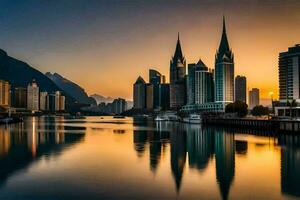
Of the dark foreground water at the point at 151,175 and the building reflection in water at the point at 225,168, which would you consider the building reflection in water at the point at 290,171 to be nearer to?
the dark foreground water at the point at 151,175

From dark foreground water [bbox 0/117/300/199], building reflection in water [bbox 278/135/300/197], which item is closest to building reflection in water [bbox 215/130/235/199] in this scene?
dark foreground water [bbox 0/117/300/199]

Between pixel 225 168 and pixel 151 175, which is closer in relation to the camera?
pixel 151 175

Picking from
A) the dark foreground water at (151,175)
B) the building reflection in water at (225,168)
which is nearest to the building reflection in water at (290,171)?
the dark foreground water at (151,175)

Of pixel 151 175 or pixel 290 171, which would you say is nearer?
pixel 151 175

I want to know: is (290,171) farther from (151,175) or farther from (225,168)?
(151,175)

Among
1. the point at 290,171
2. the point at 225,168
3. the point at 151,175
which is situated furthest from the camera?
the point at 225,168

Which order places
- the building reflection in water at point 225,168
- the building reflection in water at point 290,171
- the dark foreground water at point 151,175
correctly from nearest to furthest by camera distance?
1. the dark foreground water at point 151,175
2. the building reflection in water at point 290,171
3. the building reflection in water at point 225,168

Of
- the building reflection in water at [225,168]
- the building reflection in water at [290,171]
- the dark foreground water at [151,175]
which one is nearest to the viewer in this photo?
the dark foreground water at [151,175]

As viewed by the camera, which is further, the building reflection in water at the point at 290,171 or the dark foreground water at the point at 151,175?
the building reflection in water at the point at 290,171

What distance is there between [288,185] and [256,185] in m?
2.12

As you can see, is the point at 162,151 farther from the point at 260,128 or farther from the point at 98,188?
the point at 260,128

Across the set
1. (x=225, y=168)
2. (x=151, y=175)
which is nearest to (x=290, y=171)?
(x=225, y=168)

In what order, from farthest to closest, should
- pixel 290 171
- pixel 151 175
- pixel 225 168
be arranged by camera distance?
pixel 225 168 < pixel 290 171 < pixel 151 175

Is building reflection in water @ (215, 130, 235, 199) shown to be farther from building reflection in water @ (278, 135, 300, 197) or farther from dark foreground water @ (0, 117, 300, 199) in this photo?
building reflection in water @ (278, 135, 300, 197)
